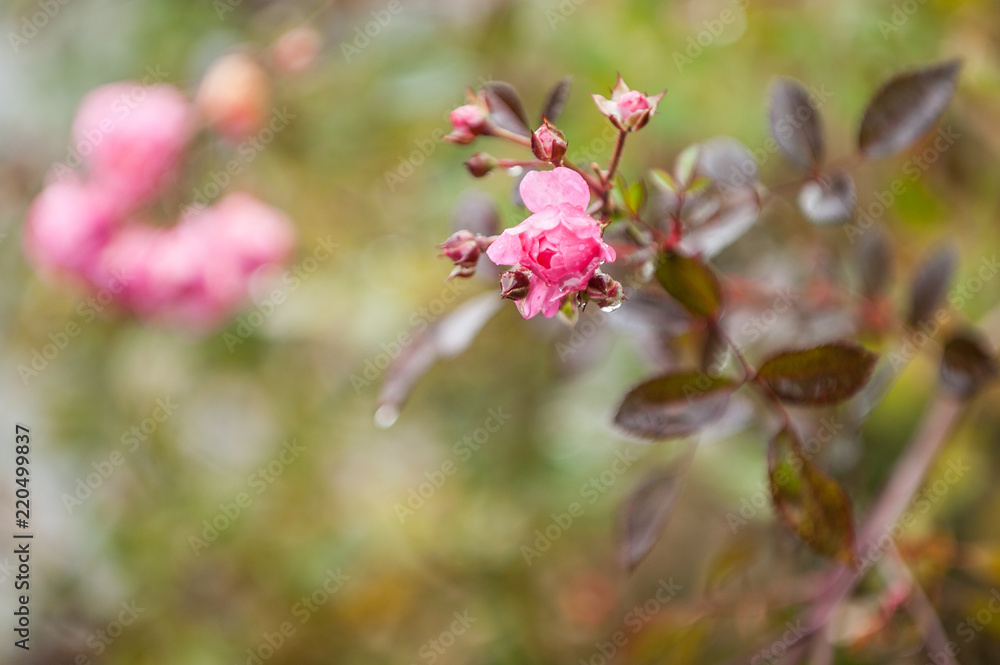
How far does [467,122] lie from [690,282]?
5.5 inches

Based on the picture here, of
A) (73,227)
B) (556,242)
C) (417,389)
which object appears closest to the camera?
(556,242)

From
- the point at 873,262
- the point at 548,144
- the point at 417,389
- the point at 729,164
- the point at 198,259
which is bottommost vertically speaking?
the point at 417,389

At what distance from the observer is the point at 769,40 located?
2.77ft

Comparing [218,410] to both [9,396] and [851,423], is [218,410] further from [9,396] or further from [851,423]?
[851,423]

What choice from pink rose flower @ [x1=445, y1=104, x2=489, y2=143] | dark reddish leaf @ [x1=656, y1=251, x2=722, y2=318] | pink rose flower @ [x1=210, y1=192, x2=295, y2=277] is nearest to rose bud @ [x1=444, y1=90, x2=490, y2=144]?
pink rose flower @ [x1=445, y1=104, x2=489, y2=143]

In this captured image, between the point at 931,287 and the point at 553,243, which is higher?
the point at 553,243

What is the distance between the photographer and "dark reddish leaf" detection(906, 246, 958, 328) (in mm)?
579

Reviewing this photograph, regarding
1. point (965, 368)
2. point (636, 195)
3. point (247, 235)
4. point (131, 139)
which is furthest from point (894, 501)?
point (131, 139)

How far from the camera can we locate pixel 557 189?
32 centimetres

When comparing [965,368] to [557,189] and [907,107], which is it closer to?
[907,107]

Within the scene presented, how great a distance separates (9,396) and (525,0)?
45.0 inches

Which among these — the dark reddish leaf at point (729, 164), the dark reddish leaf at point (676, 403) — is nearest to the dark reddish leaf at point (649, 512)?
the dark reddish leaf at point (676, 403)

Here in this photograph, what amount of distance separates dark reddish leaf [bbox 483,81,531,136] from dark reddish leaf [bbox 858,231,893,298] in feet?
1.21

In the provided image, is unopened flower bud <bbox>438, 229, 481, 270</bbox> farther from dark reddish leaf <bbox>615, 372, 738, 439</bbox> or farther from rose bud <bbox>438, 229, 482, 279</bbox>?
dark reddish leaf <bbox>615, 372, 738, 439</bbox>
